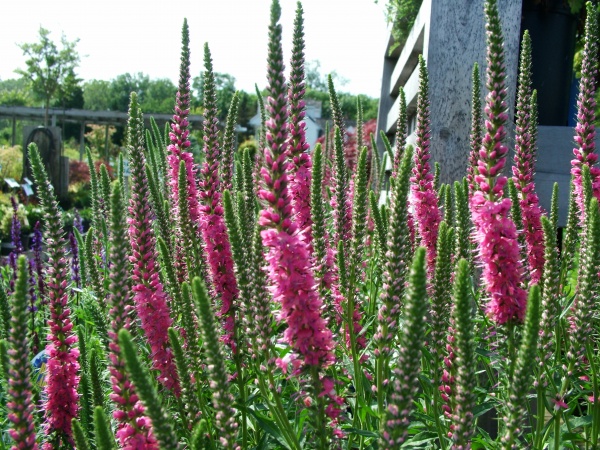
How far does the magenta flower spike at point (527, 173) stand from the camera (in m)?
3.05

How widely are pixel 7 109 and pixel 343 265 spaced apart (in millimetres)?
42154

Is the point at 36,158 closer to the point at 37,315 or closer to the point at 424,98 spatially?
the point at 424,98

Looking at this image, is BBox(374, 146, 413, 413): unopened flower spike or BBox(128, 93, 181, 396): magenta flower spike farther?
BBox(128, 93, 181, 396): magenta flower spike

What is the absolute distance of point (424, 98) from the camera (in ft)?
11.0

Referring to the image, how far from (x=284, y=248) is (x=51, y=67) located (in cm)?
4086

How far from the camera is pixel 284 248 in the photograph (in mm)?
1897

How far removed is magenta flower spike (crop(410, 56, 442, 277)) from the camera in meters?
3.36

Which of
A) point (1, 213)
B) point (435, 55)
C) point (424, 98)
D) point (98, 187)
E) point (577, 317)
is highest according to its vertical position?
point (435, 55)

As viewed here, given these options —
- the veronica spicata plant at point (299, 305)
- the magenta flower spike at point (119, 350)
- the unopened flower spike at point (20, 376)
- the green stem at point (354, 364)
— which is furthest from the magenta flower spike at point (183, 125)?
the unopened flower spike at point (20, 376)

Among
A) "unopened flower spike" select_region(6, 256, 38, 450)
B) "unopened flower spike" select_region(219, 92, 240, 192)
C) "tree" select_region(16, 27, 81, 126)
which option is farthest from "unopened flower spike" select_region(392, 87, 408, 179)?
"tree" select_region(16, 27, 81, 126)

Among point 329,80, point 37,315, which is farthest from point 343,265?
point 37,315

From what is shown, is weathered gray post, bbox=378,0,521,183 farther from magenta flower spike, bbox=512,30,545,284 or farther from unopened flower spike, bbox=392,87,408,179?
magenta flower spike, bbox=512,30,545,284

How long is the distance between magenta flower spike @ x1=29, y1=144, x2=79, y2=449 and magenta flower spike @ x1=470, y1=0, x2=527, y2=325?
1.67 meters

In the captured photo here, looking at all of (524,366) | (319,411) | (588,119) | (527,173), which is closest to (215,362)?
(319,411)
